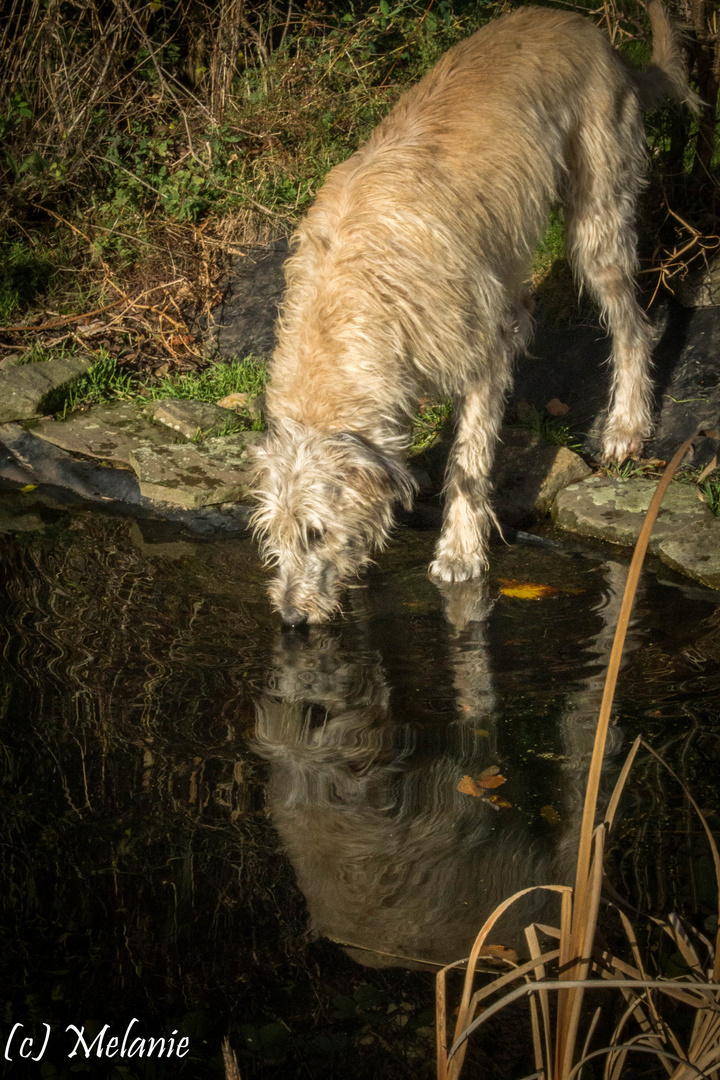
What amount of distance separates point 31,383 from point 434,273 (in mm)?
3214

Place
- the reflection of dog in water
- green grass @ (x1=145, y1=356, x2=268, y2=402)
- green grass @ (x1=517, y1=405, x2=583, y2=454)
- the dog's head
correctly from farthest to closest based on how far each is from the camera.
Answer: green grass @ (x1=145, y1=356, x2=268, y2=402) < green grass @ (x1=517, y1=405, x2=583, y2=454) < the dog's head < the reflection of dog in water

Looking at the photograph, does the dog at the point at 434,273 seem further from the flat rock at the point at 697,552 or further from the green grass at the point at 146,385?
the green grass at the point at 146,385

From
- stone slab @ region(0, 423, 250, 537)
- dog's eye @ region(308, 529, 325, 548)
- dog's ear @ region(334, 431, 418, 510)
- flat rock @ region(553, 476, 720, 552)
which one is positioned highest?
dog's ear @ region(334, 431, 418, 510)

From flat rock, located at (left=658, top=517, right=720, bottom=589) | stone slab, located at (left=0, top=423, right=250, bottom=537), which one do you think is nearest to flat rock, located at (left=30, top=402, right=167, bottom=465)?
stone slab, located at (left=0, top=423, right=250, bottom=537)

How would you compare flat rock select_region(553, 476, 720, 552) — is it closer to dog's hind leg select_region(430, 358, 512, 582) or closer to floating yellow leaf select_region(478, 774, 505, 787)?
dog's hind leg select_region(430, 358, 512, 582)

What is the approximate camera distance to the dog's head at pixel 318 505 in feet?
12.7

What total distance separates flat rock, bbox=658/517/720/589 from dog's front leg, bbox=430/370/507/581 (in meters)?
0.84

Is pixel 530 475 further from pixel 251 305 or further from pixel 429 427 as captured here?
pixel 251 305

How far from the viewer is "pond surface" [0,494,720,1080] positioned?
2.38m

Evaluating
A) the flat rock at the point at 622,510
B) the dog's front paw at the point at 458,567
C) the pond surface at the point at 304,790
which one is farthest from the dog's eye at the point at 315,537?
the flat rock at the point at 622,510

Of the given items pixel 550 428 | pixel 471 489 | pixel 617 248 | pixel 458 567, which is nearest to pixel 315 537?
pixel 458 567

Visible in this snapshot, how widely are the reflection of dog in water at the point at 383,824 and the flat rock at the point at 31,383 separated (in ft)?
10.6

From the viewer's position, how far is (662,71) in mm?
5676

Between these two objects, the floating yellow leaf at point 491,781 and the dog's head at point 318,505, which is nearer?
the floating yellow leaf at point 491,781
